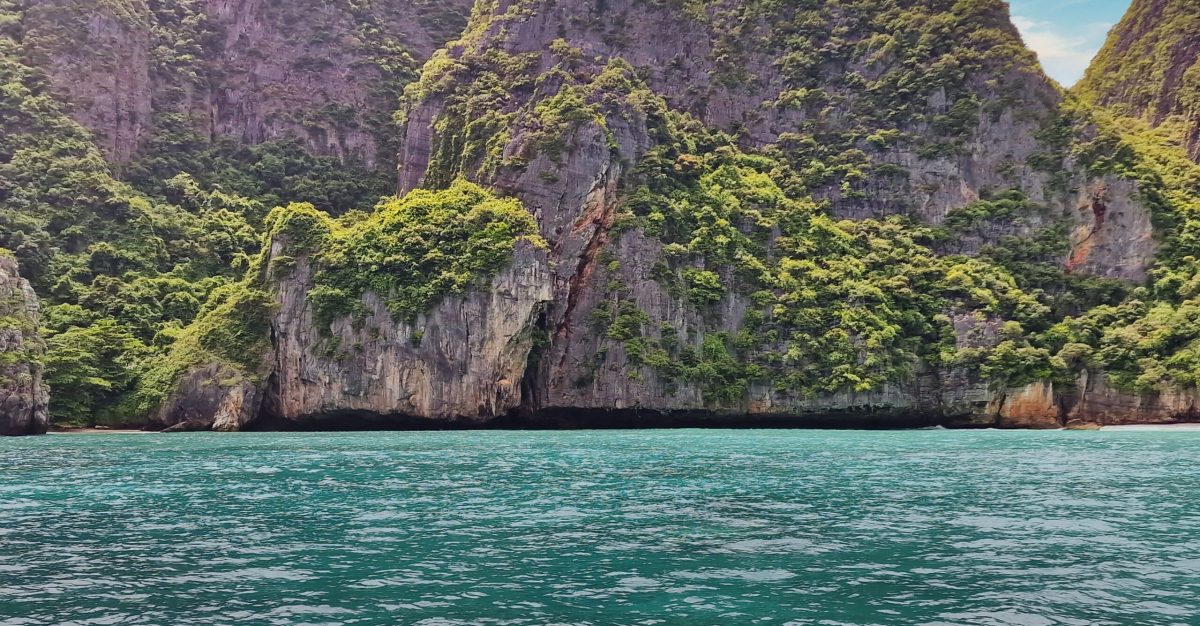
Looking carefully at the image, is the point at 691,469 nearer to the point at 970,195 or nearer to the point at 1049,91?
the point at 970,195

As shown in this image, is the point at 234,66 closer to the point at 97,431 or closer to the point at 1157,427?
the point at 97,431

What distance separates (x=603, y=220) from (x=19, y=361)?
36950 mm

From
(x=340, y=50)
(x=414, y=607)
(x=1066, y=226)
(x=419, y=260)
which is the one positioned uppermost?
(x=340, y=50)

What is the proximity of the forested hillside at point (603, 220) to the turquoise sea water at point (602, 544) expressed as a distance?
31.3m

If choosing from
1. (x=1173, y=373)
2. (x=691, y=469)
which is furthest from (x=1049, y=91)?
(x=691, y=469)

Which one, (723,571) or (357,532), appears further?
(357,532)

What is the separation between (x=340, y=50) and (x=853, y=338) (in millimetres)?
63684

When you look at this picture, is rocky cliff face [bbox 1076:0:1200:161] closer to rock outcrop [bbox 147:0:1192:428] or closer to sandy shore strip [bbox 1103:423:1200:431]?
rock outcrop [bbox 147:0:1192:428]

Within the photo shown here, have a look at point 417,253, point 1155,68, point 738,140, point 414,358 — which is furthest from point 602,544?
point 1155,68

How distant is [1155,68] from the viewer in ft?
302

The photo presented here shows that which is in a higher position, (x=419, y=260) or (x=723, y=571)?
(x=419, y=260)

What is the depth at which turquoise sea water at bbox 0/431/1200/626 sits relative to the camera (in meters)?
9.70

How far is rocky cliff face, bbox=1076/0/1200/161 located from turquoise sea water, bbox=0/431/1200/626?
2919 inches

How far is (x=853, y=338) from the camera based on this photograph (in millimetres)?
63031
